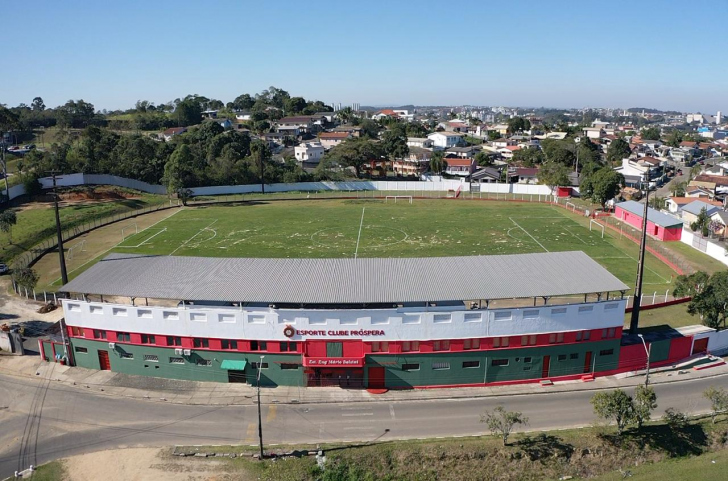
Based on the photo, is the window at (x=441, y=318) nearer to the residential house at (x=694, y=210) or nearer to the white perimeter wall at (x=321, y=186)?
the residential house at (x=694, y=210)

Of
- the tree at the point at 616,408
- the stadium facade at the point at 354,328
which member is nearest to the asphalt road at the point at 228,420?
the tree at the point at 616,408

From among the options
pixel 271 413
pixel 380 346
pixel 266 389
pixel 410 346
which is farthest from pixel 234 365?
pixel 410 346

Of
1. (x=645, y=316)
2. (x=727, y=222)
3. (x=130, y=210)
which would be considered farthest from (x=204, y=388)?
(x=727, y=222)

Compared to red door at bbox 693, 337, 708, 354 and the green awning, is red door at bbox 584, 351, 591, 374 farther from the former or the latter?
the green awning

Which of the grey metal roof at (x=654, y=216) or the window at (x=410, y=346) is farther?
the grey metal roof at (x=654, y=216)

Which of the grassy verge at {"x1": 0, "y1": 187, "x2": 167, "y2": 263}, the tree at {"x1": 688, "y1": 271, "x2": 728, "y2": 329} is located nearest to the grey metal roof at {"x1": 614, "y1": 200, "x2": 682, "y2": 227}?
the tree at {"x1": 688, "y1": 271, "x2": 728, "y2": 329}

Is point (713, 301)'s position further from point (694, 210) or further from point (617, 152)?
point (617, 152)
